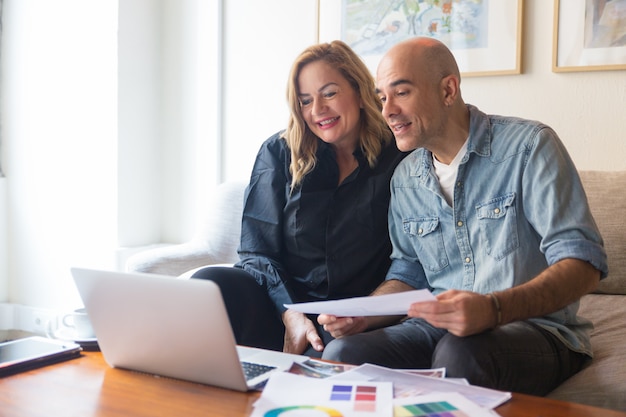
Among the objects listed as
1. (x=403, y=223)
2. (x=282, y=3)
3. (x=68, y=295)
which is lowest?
(x=68, y=295)

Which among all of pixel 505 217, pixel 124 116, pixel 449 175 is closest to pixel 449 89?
pixel 449 175

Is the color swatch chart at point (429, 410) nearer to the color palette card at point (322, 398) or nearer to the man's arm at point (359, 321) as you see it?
the color palette card at point (322, 398)

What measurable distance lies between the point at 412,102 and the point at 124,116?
5.63 ft

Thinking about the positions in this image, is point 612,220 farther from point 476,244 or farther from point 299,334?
point 299,334

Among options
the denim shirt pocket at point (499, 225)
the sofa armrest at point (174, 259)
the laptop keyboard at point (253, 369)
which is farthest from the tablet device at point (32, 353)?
the denim shirt pocket at point (499, 225)

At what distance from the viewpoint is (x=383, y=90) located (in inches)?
68.1

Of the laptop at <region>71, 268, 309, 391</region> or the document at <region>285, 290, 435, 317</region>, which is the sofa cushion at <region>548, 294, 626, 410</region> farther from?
the laptop at <region>71, 268, 309, 391</region>

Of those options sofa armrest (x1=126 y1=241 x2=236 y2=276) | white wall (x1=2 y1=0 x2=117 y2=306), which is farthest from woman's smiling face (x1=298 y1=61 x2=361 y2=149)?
white wall (x1=2 y1=0 x2=117 y2=306)

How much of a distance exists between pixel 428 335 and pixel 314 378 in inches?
19.9

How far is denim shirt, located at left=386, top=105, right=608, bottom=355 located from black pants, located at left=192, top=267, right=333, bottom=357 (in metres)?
0.39

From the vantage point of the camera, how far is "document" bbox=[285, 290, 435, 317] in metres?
1.16

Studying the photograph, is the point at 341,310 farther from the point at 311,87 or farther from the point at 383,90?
the point at 311,87

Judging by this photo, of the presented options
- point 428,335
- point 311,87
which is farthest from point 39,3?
point 428,335

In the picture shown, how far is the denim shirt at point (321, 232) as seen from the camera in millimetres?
1934
